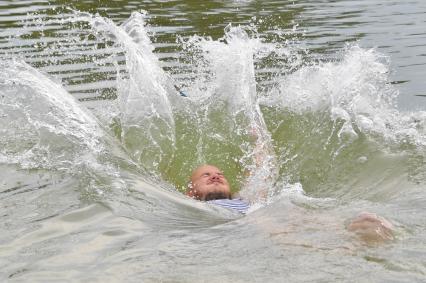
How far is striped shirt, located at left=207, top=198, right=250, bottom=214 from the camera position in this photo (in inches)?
278

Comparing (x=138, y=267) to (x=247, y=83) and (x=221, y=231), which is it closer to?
(x=221, y=231)

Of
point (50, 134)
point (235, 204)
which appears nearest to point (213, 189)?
point (235, 204)

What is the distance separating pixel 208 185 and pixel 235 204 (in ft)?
1.61

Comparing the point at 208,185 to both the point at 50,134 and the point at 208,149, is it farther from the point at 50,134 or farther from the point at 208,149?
the point at 50,134

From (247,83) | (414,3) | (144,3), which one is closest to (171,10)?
(144,3)

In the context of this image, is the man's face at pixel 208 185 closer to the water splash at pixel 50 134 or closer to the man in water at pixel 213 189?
the man in water at pixel 213 189

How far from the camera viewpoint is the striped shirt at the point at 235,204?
7061mm

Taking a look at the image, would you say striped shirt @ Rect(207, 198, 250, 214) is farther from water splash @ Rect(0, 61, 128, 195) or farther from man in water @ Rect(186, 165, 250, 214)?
water splash @ Rect(0, 61, 128, 195)

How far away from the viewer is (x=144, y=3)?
728 inches

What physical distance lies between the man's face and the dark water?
41cm

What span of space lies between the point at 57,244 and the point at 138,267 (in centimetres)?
79

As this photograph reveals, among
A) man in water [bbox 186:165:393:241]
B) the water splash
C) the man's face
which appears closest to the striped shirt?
man in water [bbox 186:165:393:241]

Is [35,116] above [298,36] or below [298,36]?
below

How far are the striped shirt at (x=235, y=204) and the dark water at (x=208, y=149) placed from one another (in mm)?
188
